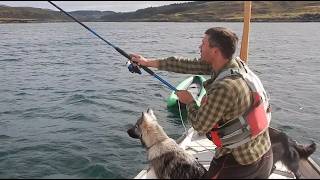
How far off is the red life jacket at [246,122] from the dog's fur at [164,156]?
0.96 metres

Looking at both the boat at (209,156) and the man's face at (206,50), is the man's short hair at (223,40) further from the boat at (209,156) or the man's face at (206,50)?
the boat at (209,156)

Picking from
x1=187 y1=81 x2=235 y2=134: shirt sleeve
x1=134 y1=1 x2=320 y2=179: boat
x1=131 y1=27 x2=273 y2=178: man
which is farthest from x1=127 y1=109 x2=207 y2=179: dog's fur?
x1=187 y1=81 x2=235 y2=134: shirt sleeve

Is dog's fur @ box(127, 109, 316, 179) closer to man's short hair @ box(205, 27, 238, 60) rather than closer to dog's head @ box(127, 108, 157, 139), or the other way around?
dog's head @ box(127, 108, 157, 139)

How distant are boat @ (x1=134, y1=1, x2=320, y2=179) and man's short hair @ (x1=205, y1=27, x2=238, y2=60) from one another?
7.56ft

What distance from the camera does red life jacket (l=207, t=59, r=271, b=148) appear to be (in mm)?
5996

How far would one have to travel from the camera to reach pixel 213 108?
5.84 metres

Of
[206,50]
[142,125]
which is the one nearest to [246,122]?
[206,50]

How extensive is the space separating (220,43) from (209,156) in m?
3.48

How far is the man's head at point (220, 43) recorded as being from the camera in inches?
236

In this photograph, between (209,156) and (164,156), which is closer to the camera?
(164,156)

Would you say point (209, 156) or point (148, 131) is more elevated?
point (148, 131)

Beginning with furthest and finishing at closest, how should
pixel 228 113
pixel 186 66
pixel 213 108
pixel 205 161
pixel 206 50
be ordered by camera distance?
pixel 205 161
pixel 186 66
pixel 206 50
pixel 228 113
pixel 213 108

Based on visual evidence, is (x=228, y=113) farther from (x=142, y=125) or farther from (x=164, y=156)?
(x=142, y=125)

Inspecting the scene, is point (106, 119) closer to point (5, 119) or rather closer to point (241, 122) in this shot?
point (5, 119)
